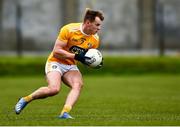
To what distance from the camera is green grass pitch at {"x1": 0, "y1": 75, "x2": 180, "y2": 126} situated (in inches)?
557

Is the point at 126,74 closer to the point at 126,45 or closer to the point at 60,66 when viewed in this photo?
the point at 126,45

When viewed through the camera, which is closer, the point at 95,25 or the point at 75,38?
the point at 95,25

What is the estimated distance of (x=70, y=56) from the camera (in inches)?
578

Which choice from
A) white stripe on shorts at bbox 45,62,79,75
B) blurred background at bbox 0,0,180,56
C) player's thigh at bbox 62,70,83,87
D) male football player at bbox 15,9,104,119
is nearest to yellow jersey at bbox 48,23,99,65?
male football player at bbox 15,9,104,119

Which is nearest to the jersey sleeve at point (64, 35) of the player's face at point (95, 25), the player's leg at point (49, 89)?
the player's face at point (95, 25)

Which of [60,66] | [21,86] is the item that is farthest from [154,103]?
[21,86]

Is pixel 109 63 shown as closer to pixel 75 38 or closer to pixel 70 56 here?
pixel 75 38

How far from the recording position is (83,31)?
48.8ft

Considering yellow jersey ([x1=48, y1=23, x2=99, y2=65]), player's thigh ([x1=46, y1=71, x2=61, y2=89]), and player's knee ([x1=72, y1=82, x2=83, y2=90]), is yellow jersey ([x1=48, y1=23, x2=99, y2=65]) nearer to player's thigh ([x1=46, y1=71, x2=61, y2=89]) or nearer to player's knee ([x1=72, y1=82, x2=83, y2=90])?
player's thigh ([x1=46, y1=71, x2=61, y2=89])

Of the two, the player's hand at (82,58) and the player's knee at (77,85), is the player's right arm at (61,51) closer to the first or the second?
the player's hand at (82,58)

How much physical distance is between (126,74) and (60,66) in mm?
19982

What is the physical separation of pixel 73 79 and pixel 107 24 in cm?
2783

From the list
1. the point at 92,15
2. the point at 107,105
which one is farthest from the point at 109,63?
the point at 92,15

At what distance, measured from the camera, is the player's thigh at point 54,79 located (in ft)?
48.3
